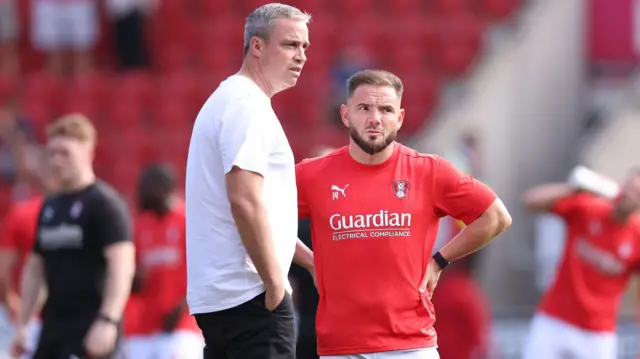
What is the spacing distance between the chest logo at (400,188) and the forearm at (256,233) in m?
0.95

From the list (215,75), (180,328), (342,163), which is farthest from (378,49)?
(342,163)

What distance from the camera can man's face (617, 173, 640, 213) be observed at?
27.0ft

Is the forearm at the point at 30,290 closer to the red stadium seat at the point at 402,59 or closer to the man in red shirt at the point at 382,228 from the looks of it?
the man in red shirt at the point at 382,228

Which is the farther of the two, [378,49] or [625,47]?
[625,47]

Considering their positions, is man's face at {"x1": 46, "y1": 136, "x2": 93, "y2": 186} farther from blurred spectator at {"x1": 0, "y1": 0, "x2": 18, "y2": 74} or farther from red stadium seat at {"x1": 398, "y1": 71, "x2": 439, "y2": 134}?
blurred spectator at {"x1": 0, "y1": 0, "x2": 18, "y2": 74}

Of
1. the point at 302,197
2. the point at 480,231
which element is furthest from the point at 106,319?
the point at 480,231

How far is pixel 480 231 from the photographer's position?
18.1 feet

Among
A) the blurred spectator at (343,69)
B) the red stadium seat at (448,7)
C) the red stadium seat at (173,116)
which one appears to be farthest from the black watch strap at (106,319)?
the red stadium seat at (448,7)

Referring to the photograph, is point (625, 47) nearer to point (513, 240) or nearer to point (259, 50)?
point (513, 240)

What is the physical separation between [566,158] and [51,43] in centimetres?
666

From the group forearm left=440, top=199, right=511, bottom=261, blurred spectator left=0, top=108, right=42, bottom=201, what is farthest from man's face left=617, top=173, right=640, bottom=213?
blurred spectator left=0, top=108, right=42, bottom=201

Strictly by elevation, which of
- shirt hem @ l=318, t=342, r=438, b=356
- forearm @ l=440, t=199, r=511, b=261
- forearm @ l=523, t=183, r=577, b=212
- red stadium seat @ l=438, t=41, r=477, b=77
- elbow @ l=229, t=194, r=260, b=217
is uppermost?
red stadium seat @ l=438, t=41, r=477, b=77

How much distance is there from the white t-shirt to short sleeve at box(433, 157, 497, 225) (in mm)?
882

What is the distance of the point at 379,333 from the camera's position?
5379mm
